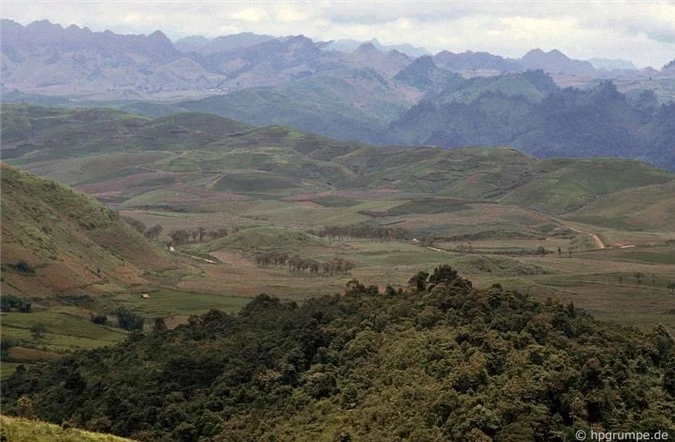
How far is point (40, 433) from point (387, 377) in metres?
27.3

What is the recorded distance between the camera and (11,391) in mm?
83812

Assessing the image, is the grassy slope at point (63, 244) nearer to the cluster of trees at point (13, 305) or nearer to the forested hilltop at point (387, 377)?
the cluster of trees at point (13, 305)

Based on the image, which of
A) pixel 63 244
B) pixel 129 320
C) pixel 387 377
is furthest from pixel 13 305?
pixel 387 377

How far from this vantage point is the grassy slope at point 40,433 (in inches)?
1625

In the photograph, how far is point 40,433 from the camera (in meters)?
43.0

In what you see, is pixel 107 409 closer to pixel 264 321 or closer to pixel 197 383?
pixel 197 383

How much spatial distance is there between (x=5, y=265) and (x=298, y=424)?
10212 cm

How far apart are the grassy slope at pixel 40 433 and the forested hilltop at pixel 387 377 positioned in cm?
1617

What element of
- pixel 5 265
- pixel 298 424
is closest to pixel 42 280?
pixel 5 265

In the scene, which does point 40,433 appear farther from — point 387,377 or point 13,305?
point 13,305

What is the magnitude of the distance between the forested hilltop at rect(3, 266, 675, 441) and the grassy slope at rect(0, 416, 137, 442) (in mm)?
16167

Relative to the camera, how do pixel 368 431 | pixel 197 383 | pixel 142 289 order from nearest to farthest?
1. pixel 368 431
2. pixel 197 383
3. pixel 142 289

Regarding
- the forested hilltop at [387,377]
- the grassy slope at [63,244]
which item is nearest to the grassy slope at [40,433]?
the forested hilltop at [387,377]

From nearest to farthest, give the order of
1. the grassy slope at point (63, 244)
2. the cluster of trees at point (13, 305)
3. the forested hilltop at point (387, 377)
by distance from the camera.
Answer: the forested hilltop at point (387, 377) < the cluster of trees at point (13, 305) < the grassy slope at point (63, 244)
